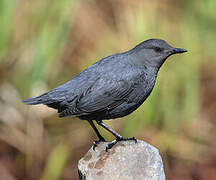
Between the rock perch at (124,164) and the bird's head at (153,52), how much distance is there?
3.10 feet

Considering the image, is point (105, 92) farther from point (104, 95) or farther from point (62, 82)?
point (62, 82)

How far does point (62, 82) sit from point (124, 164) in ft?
9.43

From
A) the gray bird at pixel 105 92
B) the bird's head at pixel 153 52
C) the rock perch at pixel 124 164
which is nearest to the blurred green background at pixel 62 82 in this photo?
the bird's head at pixel 153 52

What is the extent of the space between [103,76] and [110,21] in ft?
9.87

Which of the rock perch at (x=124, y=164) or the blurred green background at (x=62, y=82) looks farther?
the blurred green background at (x=62, y=82)

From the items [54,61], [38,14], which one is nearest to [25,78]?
[54,61]

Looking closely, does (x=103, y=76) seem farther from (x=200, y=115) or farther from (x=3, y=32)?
(x=200, y=115)

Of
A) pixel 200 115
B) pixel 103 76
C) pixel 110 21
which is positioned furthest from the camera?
pixel 110 21

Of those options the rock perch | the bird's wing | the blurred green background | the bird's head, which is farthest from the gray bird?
the blurred green background

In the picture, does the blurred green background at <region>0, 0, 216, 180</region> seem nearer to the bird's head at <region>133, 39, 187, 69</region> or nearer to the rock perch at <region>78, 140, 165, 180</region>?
the bird's head at <region>133, 39, 187, 69</region>

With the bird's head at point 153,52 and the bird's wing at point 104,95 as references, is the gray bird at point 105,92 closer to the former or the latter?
the bird's wing at point 104,95

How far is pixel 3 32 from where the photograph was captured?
16.5 feet

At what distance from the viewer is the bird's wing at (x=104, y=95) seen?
3396mm

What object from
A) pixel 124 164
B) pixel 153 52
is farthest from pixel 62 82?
pixel 124 164
